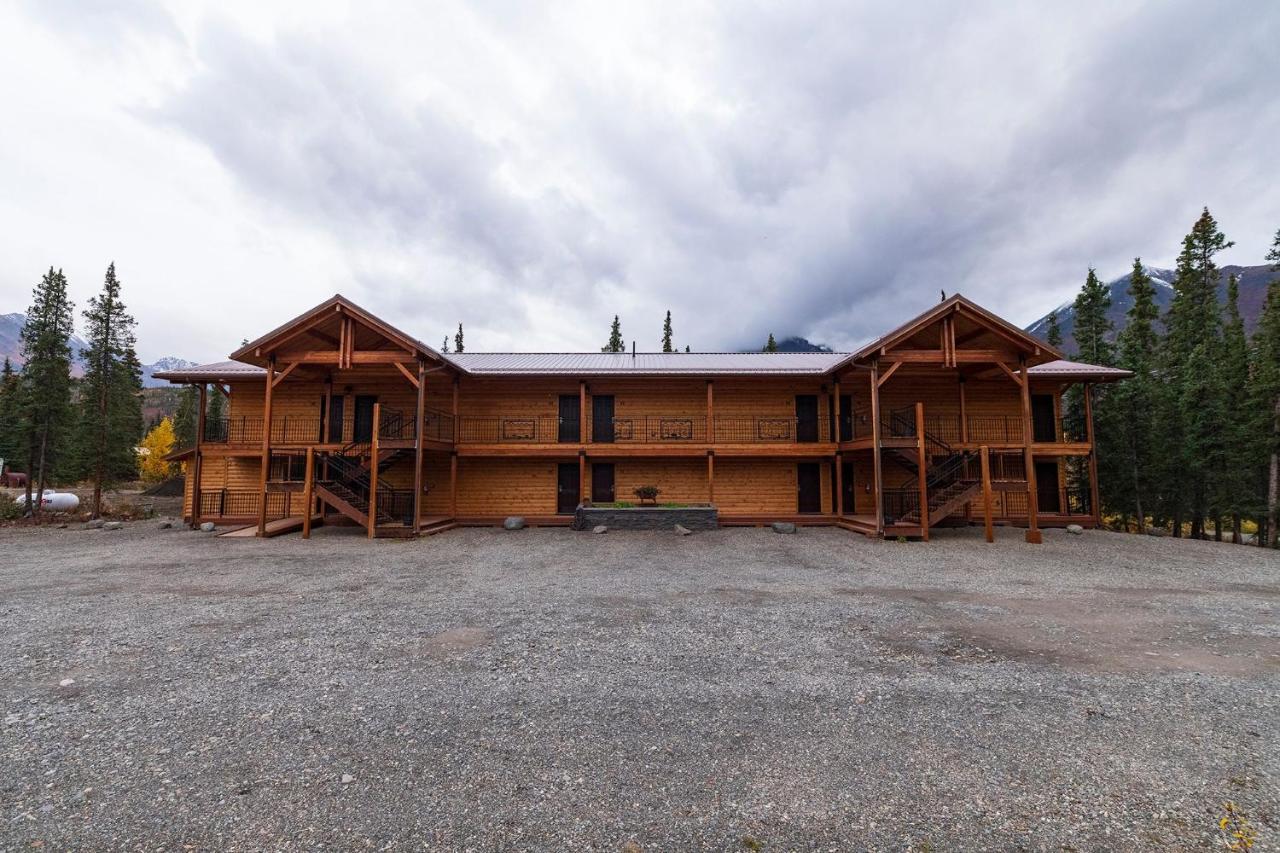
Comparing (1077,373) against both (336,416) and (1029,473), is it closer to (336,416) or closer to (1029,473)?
(1029,473)

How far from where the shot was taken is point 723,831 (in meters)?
2.99

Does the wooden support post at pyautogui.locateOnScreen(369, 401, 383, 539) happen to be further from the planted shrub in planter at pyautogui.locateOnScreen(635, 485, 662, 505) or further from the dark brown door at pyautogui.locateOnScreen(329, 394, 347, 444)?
the planted shrub in planter at pyautogui.locateOnScreen(635, 485, 662, 505)

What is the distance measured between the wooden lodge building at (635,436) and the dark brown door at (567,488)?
0.05 meters

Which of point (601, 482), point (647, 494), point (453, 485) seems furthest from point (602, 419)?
point (453, 485)

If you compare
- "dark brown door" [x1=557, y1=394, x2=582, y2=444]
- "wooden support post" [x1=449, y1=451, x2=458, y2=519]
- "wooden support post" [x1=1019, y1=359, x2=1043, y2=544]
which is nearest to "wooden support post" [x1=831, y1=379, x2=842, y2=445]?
"wooden support post" [x1=1019, y1=359, x2=1043, y2=544]

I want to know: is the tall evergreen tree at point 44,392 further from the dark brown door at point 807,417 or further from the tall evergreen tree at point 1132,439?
the tall evergreen tree at point 1132,439

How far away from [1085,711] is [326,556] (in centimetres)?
1420

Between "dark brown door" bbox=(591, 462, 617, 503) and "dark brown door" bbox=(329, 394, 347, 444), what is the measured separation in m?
9.71

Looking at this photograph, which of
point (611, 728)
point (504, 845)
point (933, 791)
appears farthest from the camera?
point (611, 728)

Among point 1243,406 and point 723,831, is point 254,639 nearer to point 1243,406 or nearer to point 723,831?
point 723,831

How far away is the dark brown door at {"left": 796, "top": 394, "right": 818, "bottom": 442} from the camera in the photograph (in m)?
20.2

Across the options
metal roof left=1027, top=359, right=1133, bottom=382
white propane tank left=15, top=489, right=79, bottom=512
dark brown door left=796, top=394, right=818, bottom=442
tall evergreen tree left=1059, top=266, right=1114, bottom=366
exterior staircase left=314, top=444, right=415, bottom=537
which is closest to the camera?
exterior staircase left=314, top=444, right=415, bottom=537

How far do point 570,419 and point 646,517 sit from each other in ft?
16.7

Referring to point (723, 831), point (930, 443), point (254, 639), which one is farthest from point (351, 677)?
point (930, 443)
